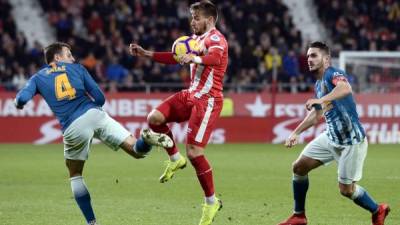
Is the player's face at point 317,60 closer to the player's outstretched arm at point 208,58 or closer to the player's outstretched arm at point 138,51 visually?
the player's outstretched arm at point 208,58

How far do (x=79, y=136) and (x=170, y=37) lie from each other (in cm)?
1940

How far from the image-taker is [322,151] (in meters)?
10.3

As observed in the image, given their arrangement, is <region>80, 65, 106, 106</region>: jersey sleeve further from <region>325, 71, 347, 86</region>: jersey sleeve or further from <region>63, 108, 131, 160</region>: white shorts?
<region>325, 71, 347, 86</region>: jersey sleeve

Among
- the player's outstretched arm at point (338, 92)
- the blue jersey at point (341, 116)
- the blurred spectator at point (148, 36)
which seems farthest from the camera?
the blurred spectator at point (148, 36)

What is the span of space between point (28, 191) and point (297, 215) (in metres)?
5.28

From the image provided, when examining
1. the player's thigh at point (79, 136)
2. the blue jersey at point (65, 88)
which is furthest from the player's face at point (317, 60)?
the player's thigh at point (79, 136)

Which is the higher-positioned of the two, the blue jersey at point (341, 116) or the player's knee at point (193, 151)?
the blue jersey at point (341, 116)

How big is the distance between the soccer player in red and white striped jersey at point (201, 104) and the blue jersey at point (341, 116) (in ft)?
3.92

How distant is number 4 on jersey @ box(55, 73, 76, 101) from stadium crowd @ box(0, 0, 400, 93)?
14.5 m

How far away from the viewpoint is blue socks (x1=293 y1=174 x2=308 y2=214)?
10477mm

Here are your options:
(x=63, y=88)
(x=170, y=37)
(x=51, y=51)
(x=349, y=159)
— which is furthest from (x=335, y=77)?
(x=170, y=37)

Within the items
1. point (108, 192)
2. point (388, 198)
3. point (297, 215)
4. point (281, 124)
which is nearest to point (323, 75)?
point (297, 215)

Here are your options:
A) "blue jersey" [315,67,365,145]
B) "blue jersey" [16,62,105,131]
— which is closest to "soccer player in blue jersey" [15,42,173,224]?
"blue jersey" [16,62,105,131]

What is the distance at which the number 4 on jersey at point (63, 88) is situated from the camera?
10125mm
